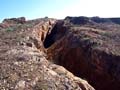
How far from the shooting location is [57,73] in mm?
11656

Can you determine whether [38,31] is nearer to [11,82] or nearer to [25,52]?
[25,52]

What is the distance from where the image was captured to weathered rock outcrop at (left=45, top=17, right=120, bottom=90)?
18.2 m

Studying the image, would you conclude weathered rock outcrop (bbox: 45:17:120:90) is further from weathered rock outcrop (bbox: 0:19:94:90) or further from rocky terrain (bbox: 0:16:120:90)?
weathered rock outcrop (bbox: 0:19:94:90)

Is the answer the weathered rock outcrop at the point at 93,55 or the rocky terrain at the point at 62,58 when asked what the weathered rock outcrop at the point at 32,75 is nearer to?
the rocky terrain at the point at 62,58

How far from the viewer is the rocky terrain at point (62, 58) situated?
1085cm

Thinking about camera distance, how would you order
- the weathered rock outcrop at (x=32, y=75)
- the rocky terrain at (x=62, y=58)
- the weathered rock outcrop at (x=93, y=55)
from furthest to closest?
the weathered rock outcrop at (x=93, y=55) → the rocky terrain at (x=62, y=58) → the weathered rock outcrop at (x=32, y=75)

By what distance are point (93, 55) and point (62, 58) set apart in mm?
3693

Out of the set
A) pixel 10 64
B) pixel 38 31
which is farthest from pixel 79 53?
pixel 10 64

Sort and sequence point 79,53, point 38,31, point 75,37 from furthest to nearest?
point 38,31 → point 75,37 → point 79,53

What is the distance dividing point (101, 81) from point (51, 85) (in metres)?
8.36

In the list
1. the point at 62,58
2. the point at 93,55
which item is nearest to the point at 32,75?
the point at 93,55

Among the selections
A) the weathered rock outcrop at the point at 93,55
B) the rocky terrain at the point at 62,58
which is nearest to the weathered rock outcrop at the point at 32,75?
the rocky terrain at the point at 62,58

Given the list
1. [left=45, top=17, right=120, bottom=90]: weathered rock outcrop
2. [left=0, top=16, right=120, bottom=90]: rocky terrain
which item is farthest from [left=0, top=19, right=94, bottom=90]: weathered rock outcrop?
[left=45, top=17, right=120, bottom=90]: weathered rock outcrop

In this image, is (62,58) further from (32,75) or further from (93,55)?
(32,75)
